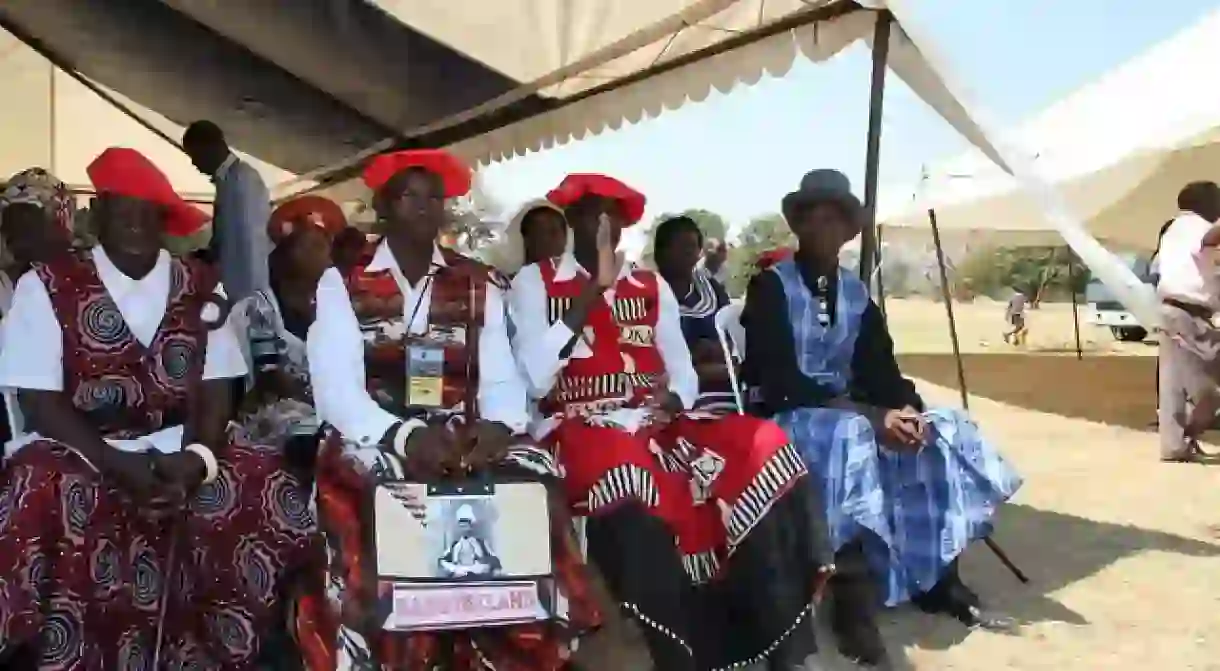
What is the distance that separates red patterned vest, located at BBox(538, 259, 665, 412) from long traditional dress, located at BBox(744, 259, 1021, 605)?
456mm

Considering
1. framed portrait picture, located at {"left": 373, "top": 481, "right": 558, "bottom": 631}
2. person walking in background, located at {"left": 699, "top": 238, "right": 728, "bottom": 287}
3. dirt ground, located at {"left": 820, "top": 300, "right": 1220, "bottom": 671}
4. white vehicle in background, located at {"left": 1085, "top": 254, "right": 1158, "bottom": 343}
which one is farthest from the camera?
white vehicle in background, located at {"left": 1085, "top": 254, "right": 1158, "bottom": 343}

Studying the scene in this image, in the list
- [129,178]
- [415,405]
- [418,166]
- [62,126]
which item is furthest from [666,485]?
[62,126]

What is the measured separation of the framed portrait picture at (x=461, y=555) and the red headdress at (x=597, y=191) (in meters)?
1.24

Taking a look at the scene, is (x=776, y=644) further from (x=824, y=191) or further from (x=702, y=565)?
(x=824, y=191)

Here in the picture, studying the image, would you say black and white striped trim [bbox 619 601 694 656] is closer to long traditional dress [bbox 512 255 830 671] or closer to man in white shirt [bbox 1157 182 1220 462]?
long traditional dress [bbox 512 255 830 671]

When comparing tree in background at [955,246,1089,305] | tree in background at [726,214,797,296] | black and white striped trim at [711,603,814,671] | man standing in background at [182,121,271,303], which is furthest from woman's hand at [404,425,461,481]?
tree in background at [955,246,1089,305]

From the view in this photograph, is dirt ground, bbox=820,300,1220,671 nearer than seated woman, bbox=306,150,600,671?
No

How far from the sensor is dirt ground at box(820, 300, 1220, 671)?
3.87 m

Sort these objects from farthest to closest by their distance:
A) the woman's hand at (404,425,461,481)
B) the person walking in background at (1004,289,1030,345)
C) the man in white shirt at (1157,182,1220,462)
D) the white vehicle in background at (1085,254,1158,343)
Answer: the person walking in background at (1004,289,1030,345)
the white vehicle in background at (1085,254,1158,343)
the man in white shirt at (1157,182,1220,462)
the woman's hand at (404,425,461,481)

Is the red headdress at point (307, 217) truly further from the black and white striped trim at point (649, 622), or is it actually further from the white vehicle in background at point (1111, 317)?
the white vehicle in background at point (1111, 317)

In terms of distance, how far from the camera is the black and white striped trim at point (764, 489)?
3.43 metres

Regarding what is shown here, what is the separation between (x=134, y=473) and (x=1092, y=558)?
4.05 meters

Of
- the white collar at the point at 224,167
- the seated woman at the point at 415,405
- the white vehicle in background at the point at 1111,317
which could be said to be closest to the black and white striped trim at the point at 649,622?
the seated woman at the point at 415,405

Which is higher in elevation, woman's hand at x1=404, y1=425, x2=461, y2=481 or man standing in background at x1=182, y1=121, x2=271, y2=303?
man standing in background at x1=182, y1=121, x2=271, y2=303
